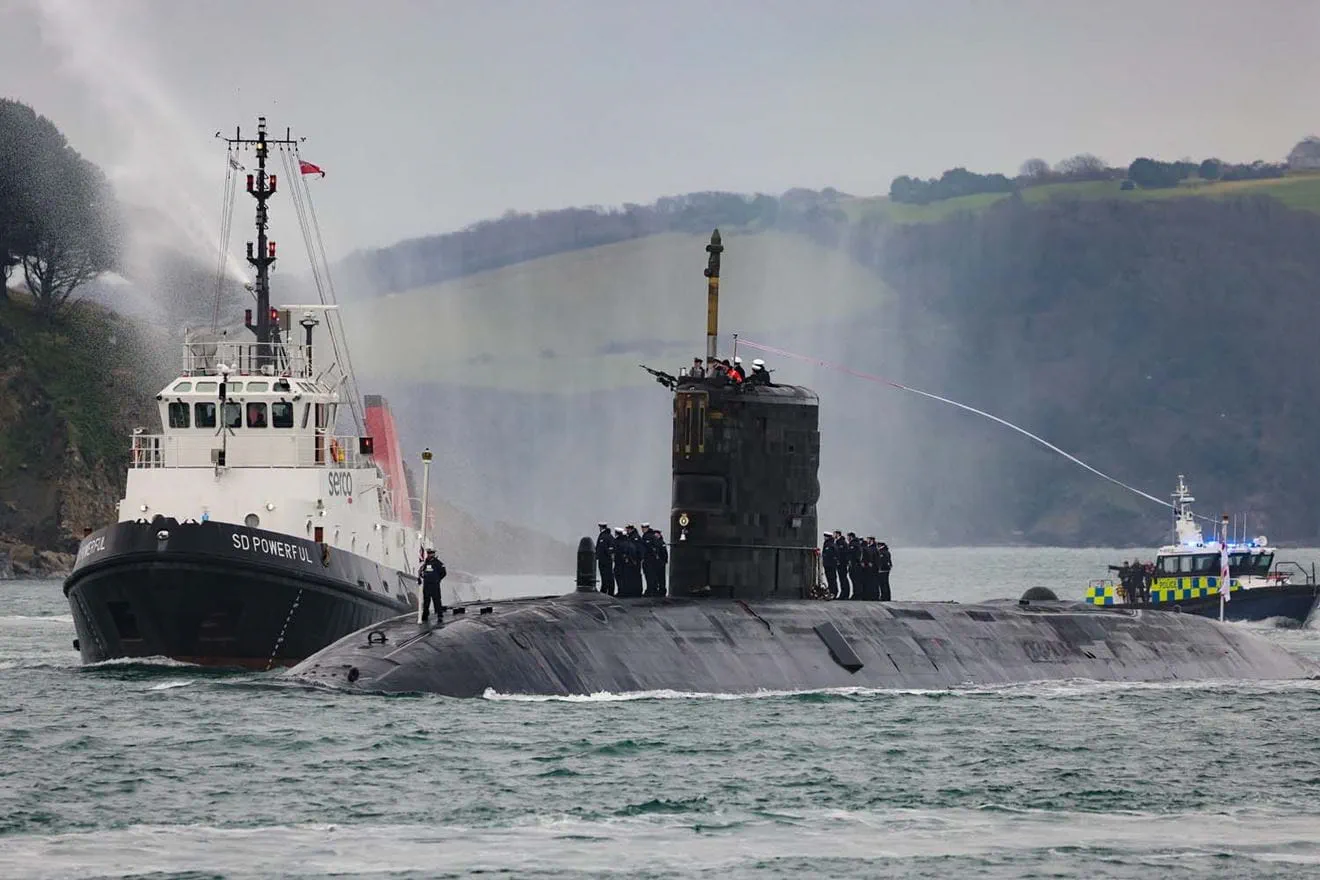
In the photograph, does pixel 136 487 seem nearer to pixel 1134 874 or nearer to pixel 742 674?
pixel 742 674

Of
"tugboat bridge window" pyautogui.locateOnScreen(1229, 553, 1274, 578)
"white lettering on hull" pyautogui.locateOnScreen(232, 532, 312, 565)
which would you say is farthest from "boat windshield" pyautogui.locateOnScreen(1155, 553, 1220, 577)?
"white lettering on hull" pyautogui.locateOnScreen(232, 532, 312, 565)

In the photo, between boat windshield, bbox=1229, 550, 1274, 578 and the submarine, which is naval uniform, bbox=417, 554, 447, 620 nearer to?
the submarine

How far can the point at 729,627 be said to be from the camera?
30.6 metres

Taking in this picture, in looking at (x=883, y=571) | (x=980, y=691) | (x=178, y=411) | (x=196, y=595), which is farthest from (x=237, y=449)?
(x=980, y=691)

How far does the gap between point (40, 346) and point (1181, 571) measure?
221 feet

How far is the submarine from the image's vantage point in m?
28.1

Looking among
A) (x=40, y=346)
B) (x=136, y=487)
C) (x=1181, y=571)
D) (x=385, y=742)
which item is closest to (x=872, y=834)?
(x=385, y=742)

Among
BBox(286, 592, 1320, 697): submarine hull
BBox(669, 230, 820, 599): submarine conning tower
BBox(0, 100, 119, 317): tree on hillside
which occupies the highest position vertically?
BBox(0, 100, 119, 317): tree on hillside

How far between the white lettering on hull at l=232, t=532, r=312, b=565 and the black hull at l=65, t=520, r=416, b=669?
0.02 metres

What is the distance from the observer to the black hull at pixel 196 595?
116 feet

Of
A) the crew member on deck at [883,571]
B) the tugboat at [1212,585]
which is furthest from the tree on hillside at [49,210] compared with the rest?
the crew member on deck at [883,571]

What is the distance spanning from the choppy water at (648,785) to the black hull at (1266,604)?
33.1 meters

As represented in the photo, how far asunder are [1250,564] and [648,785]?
4778cm

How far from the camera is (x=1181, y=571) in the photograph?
65.5 metres
